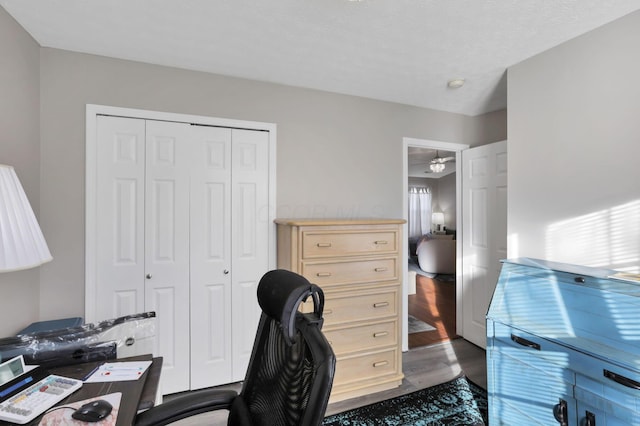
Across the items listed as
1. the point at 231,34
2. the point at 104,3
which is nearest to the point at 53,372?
the point at 104,3

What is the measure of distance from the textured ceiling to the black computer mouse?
185cm

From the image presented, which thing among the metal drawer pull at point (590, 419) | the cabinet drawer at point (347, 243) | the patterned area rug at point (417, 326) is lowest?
the patterned area rug at point (417, 326)

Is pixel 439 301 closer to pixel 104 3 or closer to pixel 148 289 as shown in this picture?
pixel 148 289

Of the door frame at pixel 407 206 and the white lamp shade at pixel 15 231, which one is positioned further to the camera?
the door frame at pixel 407 206

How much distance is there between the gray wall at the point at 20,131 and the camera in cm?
162

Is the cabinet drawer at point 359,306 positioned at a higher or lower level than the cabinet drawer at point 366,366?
higher

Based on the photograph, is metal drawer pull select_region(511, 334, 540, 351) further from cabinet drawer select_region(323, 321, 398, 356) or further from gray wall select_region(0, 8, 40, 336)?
gray wall select_region(0, 8, 40, 336)

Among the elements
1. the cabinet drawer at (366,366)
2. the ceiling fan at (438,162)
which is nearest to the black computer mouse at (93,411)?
the cabinet drawer at (366,366)

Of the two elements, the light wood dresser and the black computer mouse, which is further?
the light wood dresser

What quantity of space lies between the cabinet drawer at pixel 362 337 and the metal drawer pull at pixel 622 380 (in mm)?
1294

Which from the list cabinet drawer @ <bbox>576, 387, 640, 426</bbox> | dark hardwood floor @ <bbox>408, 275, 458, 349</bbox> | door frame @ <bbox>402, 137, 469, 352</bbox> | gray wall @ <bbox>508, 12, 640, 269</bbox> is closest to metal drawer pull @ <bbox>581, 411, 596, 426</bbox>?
cabinet drawer @ <bbox>576, 387, 640, 426</bbox>

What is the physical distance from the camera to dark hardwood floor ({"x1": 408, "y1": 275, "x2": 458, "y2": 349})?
3.31 m

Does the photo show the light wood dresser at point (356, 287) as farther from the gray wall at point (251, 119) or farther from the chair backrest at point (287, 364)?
the chair backrest at point (287, 364)

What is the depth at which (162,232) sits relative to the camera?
2.26m
